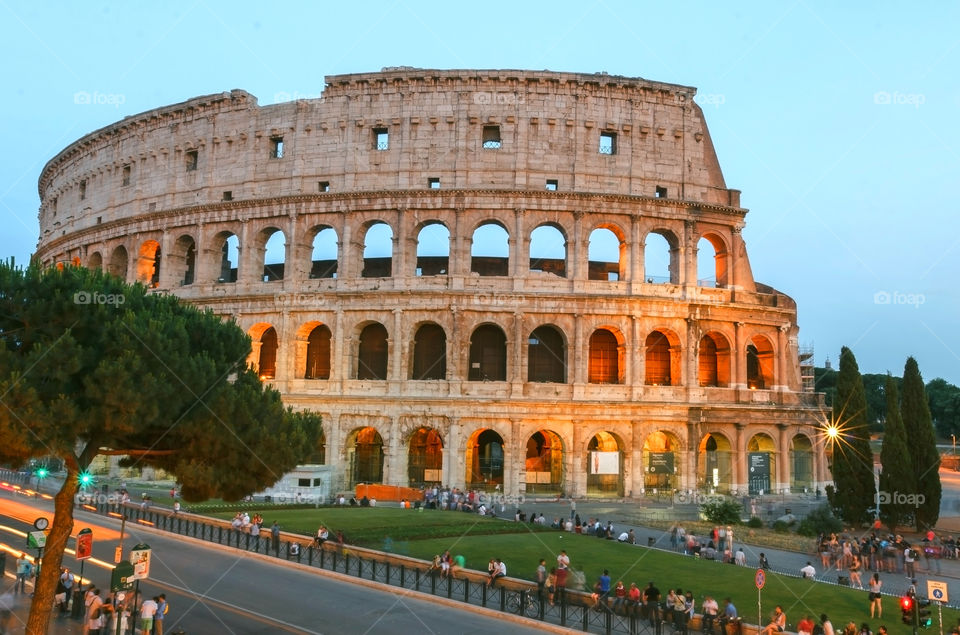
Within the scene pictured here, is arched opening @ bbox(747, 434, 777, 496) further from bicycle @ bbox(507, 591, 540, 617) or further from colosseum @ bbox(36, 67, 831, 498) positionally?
bicycle @ bbox(507, 591, 540, 617)

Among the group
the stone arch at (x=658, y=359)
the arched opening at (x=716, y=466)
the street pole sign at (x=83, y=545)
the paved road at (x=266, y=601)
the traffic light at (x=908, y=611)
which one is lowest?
the paved road at (x=266, y=601)

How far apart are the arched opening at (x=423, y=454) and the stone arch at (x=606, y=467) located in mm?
7709

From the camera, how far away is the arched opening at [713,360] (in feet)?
126

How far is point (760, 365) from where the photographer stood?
132 ft

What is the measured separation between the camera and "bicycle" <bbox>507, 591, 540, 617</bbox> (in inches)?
656

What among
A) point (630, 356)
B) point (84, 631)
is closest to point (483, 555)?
point (84, 631)

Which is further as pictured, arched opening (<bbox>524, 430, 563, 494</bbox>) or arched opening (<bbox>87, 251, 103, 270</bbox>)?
arched opening (<bbox>87, 251, 103, 270</bbox>)

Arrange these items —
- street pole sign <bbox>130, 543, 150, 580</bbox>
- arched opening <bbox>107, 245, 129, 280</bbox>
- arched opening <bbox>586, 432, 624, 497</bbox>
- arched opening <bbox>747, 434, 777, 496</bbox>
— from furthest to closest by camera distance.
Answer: arched opening <bbox>107, 245, 129, 280</bbox> → arched opening <bbox>747, 434, 777, 496</bbox> → arched opening <bbox>586, 432, 624, 497</bbox> → street pole sign <bbox>130, 543, 150, 580</bbox>

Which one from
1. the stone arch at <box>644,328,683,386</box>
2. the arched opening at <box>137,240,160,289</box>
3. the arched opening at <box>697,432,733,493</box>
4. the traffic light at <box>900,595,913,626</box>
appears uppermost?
the arched opening at <box>137,240,160,289</box>

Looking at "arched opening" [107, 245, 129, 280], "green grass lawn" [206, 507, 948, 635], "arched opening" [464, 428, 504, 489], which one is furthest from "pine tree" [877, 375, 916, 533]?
"arched opening" [107, 245, 129, 280]

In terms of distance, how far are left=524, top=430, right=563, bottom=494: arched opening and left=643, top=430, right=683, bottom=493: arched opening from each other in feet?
14.3

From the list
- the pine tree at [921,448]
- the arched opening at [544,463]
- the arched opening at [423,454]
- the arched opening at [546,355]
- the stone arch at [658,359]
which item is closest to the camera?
the pine tree at [921,448]

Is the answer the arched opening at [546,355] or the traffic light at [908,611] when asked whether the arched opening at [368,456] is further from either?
the traffic light at [908,611]

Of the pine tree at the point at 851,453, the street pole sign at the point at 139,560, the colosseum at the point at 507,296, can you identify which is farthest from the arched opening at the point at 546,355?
the street pole sign at the point at 139,560
